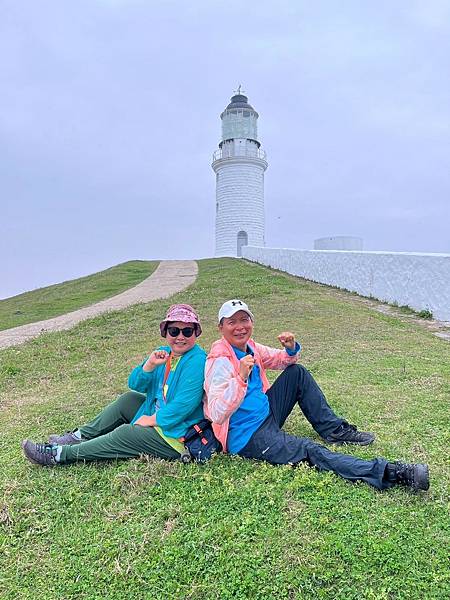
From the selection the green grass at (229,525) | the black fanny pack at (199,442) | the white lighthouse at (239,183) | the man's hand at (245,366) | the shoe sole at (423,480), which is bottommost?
the green grass at (229,525)

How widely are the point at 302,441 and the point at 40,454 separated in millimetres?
1796

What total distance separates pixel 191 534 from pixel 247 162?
33277 mm

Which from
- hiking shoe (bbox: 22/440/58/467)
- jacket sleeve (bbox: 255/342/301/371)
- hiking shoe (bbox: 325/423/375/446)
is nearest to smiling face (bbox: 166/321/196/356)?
jacket sleeve (bbox: 255/342/301/371)

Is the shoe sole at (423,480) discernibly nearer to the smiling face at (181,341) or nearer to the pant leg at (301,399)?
the pant leg at (301,399)

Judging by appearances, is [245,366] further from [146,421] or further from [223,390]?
[146,421]

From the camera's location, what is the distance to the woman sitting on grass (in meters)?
3.29

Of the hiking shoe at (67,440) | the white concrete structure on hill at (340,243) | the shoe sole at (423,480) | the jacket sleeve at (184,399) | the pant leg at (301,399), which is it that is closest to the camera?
the shoe sole at (423,480)

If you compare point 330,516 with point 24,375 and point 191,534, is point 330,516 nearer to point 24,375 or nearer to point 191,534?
point 191,534

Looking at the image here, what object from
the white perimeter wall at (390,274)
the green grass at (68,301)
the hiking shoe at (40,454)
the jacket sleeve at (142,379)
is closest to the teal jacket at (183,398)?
the jacket sleeve at (142,379)

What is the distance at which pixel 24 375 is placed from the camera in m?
7.27

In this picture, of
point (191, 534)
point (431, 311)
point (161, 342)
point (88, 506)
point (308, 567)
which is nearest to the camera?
point (308, 567)

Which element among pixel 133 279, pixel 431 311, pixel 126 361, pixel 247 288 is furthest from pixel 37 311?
pixel 431 311

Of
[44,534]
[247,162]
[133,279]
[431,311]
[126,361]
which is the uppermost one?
[247,162]

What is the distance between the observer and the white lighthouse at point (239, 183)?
34.2 metres
